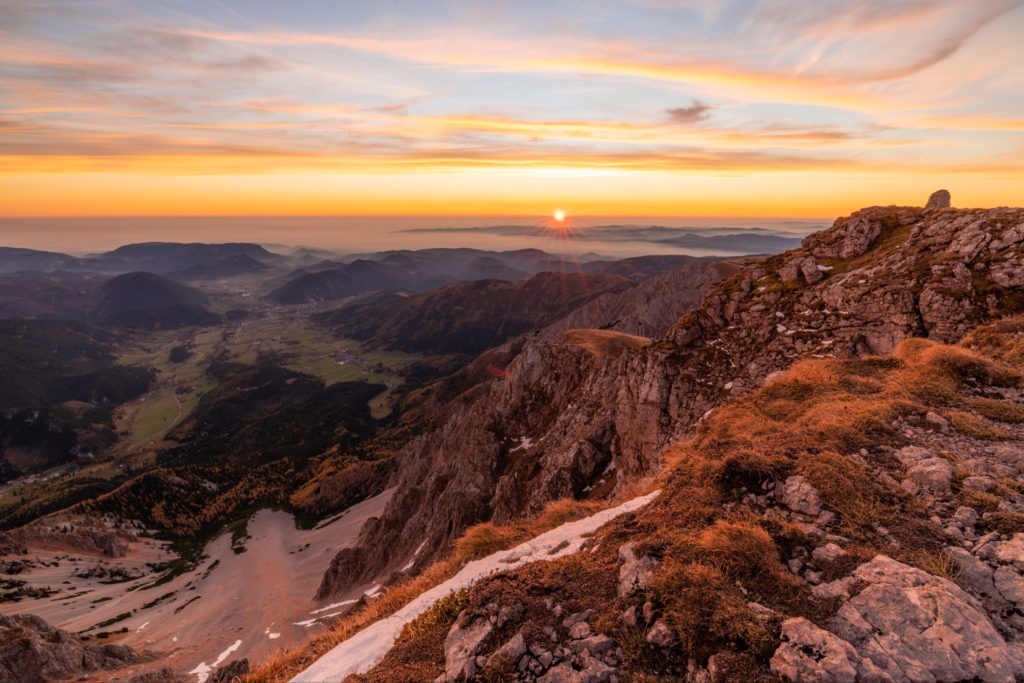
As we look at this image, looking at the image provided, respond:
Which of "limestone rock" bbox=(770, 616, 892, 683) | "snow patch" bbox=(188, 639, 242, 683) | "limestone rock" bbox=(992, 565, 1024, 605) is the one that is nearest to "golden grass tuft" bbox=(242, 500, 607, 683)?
"limestone rock" bbox=(770, 616, 892, 683)

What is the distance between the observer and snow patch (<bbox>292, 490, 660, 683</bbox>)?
11.6 m

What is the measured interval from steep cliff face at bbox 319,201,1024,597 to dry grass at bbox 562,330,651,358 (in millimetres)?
12032

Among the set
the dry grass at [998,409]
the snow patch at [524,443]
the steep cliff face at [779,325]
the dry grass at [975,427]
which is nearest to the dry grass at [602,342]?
the steep cliff face at [779,325]

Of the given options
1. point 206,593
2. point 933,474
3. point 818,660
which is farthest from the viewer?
point 206,593

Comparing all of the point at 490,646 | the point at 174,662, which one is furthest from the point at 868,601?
the point at 174,662

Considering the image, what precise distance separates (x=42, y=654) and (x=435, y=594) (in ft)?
231

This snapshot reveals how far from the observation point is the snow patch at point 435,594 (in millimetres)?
11562

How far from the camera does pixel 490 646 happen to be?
932 centimetres

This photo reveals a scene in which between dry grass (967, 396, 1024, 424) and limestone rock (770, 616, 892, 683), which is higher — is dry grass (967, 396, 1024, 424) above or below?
above

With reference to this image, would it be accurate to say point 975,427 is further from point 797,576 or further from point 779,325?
point 779,325

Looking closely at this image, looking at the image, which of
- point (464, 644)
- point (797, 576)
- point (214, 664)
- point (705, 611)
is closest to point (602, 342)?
point (797, 576)

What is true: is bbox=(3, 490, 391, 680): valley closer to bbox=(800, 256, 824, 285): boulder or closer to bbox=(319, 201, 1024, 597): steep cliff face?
bbox=(319, 201, 1024, 597): steep cliff face

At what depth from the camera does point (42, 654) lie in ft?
168

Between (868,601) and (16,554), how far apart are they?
205363 mm
